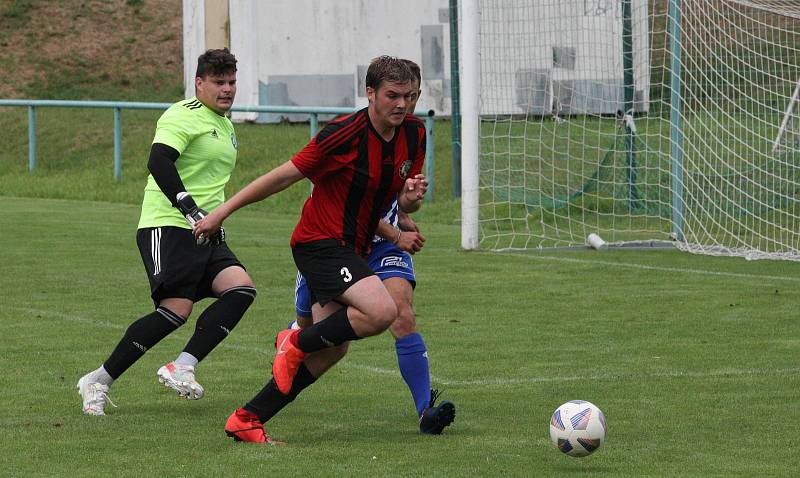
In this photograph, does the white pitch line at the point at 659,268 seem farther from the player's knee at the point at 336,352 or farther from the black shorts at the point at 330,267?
the black shorts at the point at 330,267

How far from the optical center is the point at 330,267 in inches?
261

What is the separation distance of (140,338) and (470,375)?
6.72 feet

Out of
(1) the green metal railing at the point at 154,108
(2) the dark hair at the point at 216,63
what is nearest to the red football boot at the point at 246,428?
(2) the dark hair at the point at 216,63

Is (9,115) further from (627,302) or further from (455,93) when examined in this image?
(627,302)

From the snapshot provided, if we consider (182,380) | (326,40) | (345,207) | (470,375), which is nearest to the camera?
→ (345,207)

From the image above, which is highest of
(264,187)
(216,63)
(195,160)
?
(216,63)

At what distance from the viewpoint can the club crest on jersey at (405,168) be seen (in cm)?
674

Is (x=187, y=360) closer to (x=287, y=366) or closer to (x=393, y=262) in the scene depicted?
(x=287, y=366)

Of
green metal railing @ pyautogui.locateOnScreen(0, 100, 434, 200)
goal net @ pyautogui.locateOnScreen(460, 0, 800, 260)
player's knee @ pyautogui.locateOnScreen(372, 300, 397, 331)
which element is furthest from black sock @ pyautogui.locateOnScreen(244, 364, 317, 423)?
green metal railing @ pyautogui.locateOnScreen(0, 100, 434, 200)

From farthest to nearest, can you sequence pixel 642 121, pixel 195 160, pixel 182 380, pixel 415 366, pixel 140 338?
pixel 642 121 < pixel 195 160 < pixel 140 338 < pixel 182 380 < pixel 415 366

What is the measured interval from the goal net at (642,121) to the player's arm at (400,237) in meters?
8.22

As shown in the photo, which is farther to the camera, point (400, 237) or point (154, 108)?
point (154, 108)

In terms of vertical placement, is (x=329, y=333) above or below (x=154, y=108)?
below

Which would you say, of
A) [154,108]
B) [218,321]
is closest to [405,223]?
[218,321]
